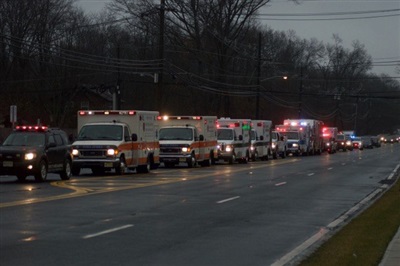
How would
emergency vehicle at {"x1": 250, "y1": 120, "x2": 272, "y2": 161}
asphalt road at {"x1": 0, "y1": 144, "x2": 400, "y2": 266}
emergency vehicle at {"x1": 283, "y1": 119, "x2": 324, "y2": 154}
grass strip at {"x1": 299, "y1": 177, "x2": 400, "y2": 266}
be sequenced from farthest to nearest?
1. emergency vehicle at {"x1": 283, "y1": 119, "x2": 324, "y2": 154}
2. emergency vehicle at {"x1": 250, "y1": 120, "x2": 272, "y2": 161}
3. asphalt road at {"x1": 0, "y1": 144, "x2": 400, "y2": 266}
4. grass strip at {"x1": 299, "y1": 177, "x2": 400, "y2": 266}

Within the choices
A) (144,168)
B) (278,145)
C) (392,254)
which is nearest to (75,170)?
(144,168)

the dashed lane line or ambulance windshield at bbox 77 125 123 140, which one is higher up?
ambulance windshield at bbox 77 125 123 140

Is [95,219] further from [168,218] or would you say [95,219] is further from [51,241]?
[51,241]

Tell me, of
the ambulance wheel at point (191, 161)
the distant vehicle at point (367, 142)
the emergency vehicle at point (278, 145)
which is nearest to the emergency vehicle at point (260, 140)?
the emergency vehicle at point (278, 145)

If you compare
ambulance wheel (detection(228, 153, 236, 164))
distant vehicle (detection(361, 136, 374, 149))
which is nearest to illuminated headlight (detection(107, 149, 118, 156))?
ambulance wheel (detection(228, 153, 236, 164))

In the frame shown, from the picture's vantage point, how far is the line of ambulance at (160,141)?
33.2m

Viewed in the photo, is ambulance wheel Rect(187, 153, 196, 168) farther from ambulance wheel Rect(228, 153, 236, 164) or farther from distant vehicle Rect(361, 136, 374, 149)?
distant vehicle Rect(361, 136, 374, 149)

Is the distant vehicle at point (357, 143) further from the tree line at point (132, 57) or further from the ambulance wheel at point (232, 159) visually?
the ambulance wheel at point (232, 159)

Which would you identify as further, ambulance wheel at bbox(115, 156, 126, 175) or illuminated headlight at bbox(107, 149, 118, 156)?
ambulance wheel at bbox(115, 156, 126, 175)

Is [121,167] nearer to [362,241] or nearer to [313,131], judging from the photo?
[362,241]

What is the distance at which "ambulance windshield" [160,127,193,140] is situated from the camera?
1697 inches

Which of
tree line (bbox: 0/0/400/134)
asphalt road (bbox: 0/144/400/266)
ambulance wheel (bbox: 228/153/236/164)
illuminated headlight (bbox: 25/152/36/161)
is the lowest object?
asphalt road (bbox: 0/144/400/266)

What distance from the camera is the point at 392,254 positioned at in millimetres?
12406

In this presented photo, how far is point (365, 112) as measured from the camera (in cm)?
17175
